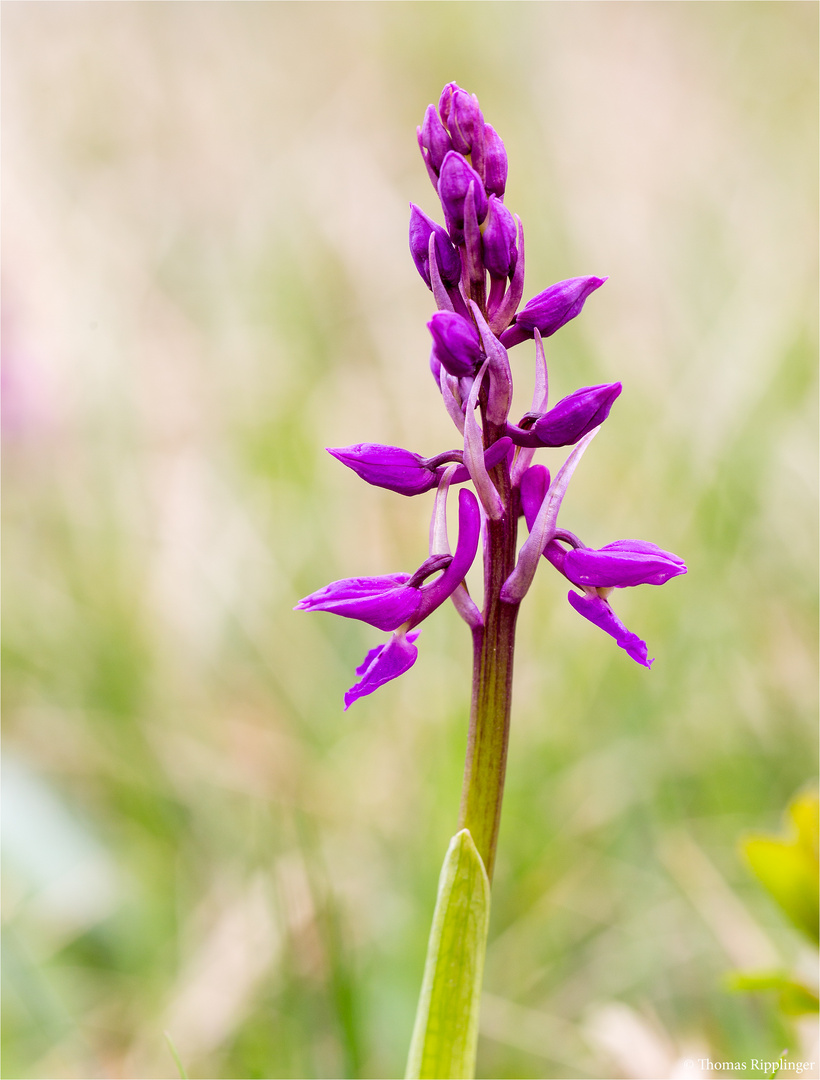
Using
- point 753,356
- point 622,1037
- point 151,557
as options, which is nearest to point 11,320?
point 151,557

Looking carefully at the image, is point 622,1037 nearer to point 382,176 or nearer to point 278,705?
point 278,705

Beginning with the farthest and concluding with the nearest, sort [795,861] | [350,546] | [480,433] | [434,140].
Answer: [350,546] → [795,861] → [434,140] → [480,433]

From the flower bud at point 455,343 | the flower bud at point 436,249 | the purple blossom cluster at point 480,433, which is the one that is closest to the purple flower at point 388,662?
the purple blossom cluster at point 480,433

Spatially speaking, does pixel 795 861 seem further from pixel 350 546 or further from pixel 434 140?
pixel 350 546

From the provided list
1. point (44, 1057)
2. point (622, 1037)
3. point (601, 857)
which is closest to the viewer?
point (622, 1037)

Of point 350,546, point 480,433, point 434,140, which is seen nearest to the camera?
point 480,433

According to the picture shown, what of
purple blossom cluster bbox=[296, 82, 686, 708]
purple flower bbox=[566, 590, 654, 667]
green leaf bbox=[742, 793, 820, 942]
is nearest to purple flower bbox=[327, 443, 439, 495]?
purple blossom cluster bbox=[296, 82, 686, 708]

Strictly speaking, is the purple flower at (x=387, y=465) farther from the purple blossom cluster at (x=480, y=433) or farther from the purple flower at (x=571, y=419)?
the purple flower at (x=571, y=419)

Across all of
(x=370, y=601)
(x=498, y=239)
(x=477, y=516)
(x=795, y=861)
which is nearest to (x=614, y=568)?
(x=477, y=516)
